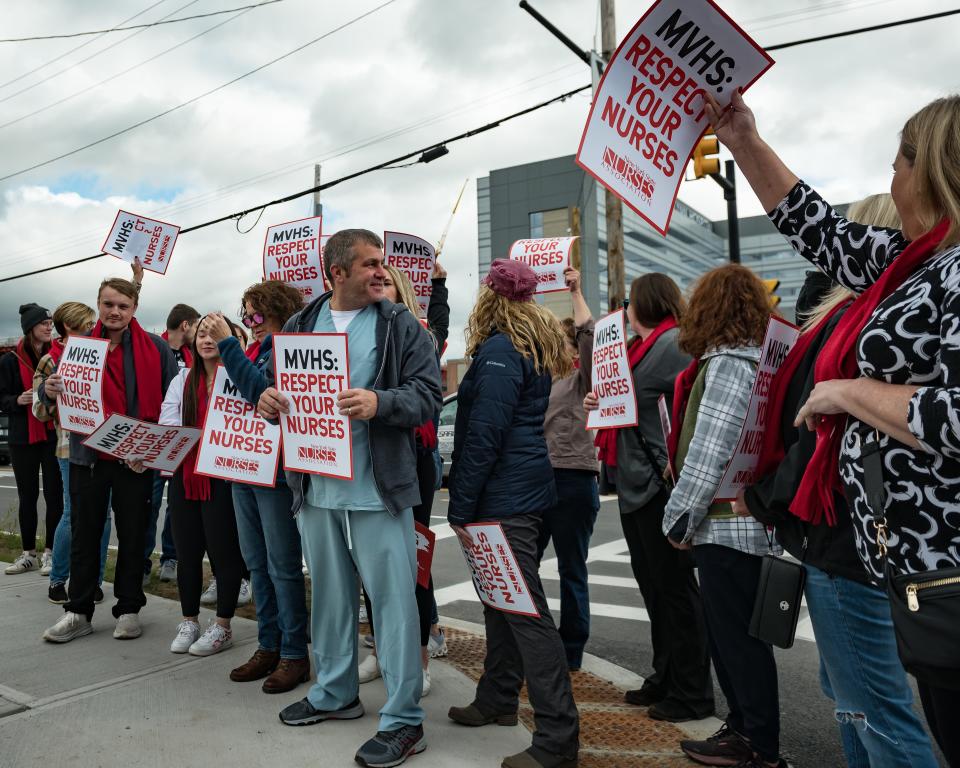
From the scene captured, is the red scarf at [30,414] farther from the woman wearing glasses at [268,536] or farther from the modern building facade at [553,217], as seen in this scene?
the modern building facade at [553,217]

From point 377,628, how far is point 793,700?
2.32 m

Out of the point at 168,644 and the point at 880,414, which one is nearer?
the point at 880,414

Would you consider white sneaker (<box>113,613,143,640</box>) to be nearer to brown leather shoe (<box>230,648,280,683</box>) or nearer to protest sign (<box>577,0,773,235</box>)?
brown leather shoe (<box>230,648,280,683</box>)

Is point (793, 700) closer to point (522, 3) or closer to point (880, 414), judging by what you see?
point (880, 414)

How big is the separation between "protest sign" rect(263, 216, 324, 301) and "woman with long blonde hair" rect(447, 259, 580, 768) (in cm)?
256

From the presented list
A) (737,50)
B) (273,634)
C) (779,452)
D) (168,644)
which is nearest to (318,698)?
(273,634)

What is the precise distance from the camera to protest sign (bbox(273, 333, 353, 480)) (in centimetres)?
318

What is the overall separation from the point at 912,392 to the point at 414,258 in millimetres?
4428

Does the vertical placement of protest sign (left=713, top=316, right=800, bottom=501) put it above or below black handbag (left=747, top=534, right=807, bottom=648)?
A: above

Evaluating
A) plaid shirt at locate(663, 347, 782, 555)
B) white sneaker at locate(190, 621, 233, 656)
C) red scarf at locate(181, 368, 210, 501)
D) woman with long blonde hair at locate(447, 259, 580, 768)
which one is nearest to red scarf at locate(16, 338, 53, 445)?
red scarf at locate(181, 368, 210, 501)

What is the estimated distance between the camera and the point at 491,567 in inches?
127

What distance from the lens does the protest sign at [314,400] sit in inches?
125

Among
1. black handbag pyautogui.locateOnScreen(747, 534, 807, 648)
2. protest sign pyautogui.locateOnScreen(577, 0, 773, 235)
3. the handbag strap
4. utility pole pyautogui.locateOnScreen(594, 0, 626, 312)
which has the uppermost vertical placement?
utility pole pyautogui.locateOnScreen(594, 0, 626, 312)

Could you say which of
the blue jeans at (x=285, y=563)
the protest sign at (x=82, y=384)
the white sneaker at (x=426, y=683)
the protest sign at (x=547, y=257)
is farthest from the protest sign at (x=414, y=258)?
the white sneaker at (x=426, y=683)
